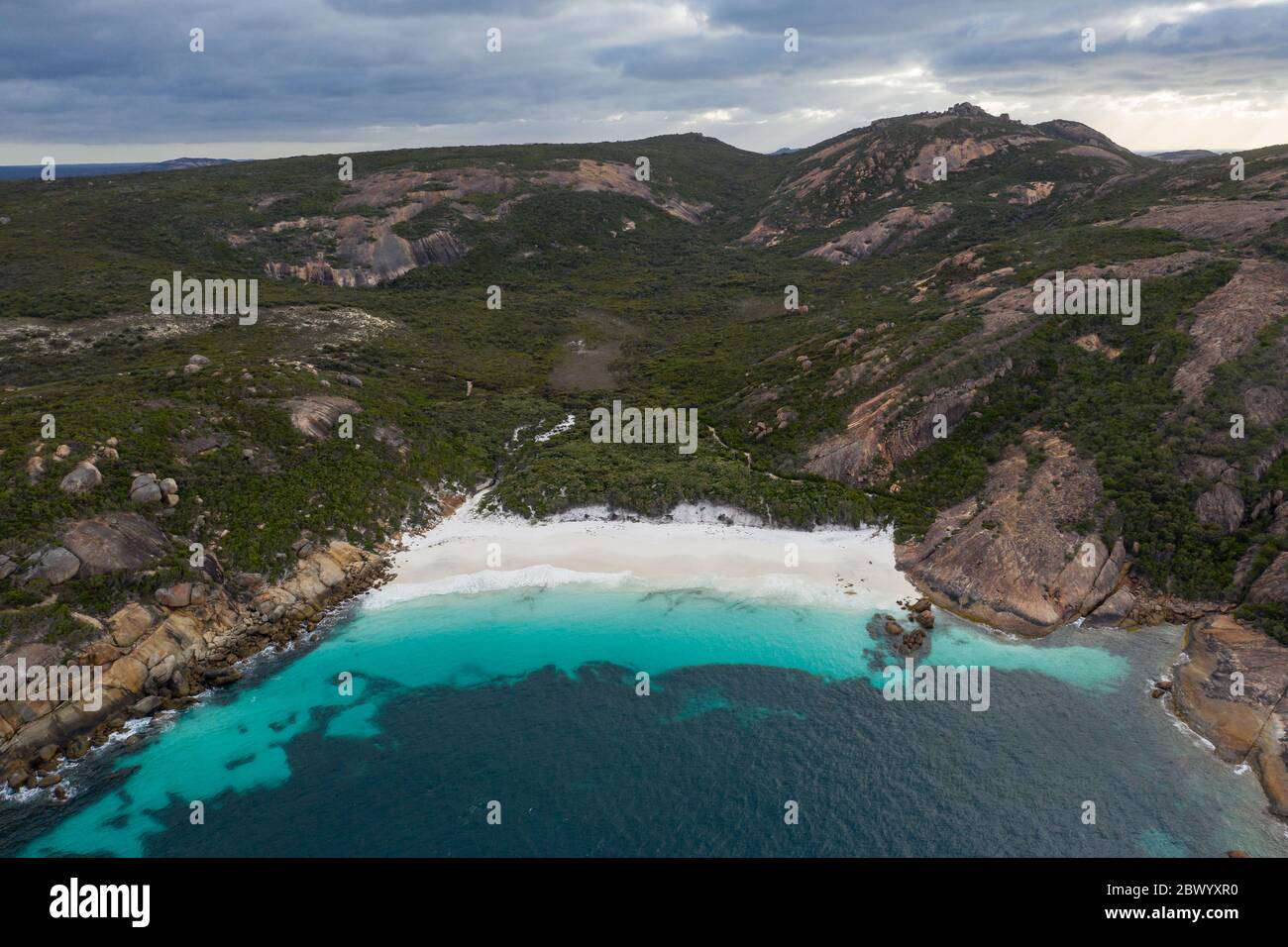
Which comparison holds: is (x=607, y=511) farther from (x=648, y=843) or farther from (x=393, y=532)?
(x=648, y=843)

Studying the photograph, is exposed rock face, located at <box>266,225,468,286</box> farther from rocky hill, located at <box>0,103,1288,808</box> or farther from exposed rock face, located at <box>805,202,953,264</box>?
exposed rock face, located at <box>805,202,953,264</box>

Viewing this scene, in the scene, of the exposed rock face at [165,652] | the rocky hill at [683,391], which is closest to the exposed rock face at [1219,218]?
the rocky hill at [683,391]

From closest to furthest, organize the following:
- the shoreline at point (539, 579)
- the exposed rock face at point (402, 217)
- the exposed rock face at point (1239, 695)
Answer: the exposed rock face at point (1239, 695) < the shoreline at point (539, 579) < the exposed rock face at point (402, 217)

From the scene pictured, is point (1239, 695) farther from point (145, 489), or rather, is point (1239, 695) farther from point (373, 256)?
point (373, 256)

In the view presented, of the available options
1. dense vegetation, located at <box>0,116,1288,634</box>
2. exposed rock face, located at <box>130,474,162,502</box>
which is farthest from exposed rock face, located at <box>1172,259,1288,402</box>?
exposed rock face, located at <box>130,474,162,502</box>

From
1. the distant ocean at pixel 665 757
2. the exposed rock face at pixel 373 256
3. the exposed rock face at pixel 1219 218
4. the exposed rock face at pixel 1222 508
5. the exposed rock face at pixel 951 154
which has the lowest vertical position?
the distant ocean at pixel 665 757

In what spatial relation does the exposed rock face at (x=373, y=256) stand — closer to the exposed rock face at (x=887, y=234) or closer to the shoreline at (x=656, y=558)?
the exposed rock face at (x=887, y=234)
